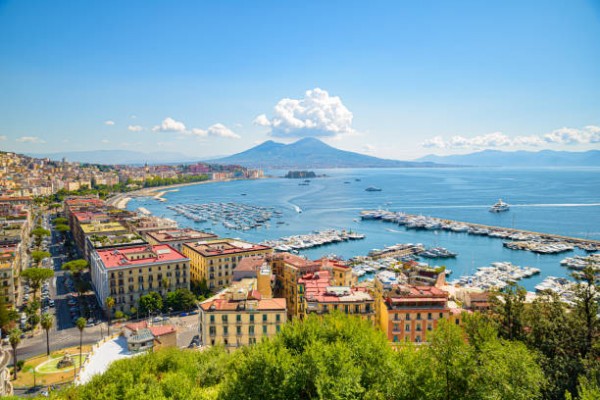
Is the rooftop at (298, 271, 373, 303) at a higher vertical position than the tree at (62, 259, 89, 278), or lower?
higher

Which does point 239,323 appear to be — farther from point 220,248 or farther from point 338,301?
point 220,248

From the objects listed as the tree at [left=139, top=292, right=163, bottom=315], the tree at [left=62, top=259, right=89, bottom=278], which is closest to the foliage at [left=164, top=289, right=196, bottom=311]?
the tree at [left=139, top=292, right=163, bottom=315]

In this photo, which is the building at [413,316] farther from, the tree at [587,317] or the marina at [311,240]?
the marina at [311,240]

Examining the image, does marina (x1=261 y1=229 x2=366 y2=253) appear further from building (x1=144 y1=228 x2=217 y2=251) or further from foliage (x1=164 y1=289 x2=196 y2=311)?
foliage (x1=164 y1=289 x2=196 y2=311)

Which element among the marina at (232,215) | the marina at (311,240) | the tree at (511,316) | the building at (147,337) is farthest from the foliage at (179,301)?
the marina at (232,215)

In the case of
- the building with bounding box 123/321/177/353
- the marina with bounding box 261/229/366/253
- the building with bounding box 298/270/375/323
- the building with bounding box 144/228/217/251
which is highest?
the building with bounding box 298/270/375/323

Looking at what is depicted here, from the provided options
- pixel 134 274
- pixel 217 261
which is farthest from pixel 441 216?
pixel 134 274
